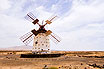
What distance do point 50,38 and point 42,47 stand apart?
4303 mm

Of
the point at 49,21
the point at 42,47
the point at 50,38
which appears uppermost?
the point at 49,21

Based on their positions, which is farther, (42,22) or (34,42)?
(42,22)

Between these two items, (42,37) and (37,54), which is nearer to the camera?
(37,54)

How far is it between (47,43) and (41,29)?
4.89m

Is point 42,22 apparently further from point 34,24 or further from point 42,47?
point 42,47

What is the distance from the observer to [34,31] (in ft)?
138

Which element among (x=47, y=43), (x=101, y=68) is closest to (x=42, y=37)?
(x=47, y=43)

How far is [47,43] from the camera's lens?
40781mm

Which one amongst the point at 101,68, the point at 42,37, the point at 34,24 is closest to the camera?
the point at 101,68

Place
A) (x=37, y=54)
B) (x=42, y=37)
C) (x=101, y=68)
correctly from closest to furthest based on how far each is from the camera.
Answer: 1. (x=101, y=68)
2. (x=37, y=54)
3. (x=42, y=37)

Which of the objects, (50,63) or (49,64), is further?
(50,63)

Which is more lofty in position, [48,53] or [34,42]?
[34,42]

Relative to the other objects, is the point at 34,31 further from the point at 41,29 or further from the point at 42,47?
the point at 42,47

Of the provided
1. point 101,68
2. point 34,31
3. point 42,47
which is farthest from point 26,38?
point 101,68
